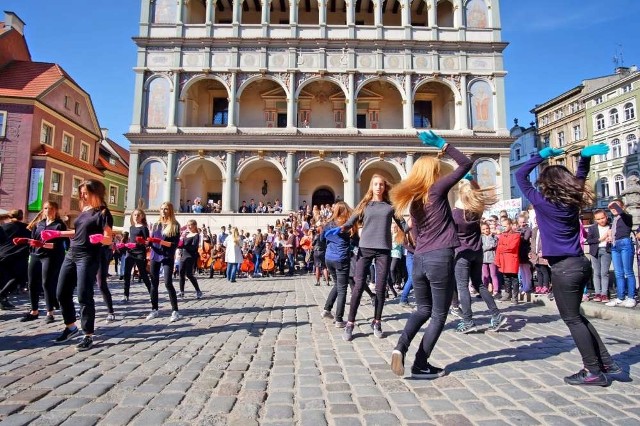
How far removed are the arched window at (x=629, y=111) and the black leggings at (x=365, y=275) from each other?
41790 millimetres

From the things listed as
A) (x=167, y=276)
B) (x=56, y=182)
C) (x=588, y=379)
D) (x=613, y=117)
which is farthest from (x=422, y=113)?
(x=56, y=182)

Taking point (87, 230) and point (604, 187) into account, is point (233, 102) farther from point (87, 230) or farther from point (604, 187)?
point (604, 187)

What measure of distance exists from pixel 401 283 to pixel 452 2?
23306mm

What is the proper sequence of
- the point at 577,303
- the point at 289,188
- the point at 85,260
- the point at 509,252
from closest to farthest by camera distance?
the point at 577,303, the point at 85,260, the point at 509,252, the point at 289,188

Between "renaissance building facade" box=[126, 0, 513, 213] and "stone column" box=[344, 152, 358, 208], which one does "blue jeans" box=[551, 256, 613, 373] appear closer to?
"stone column" box=[344, 152, 358, 208]

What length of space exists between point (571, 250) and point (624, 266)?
5.03 meters

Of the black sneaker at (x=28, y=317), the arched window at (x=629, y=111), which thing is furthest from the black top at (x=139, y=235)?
the arched window at (x=629, y=111)

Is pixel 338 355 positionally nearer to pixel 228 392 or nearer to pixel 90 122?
pixel 228 392

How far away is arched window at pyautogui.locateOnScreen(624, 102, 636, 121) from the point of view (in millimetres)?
35231

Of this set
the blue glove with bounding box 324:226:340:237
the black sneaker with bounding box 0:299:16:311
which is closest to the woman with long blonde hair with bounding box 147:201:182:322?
the blue glove with bounding box 324:226:340:237

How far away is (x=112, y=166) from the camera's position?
39688 mm

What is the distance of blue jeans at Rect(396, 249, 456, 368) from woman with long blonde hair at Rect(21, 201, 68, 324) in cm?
524

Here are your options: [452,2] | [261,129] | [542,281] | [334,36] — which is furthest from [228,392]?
[452,2]

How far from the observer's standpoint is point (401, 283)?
12023 millimetres
